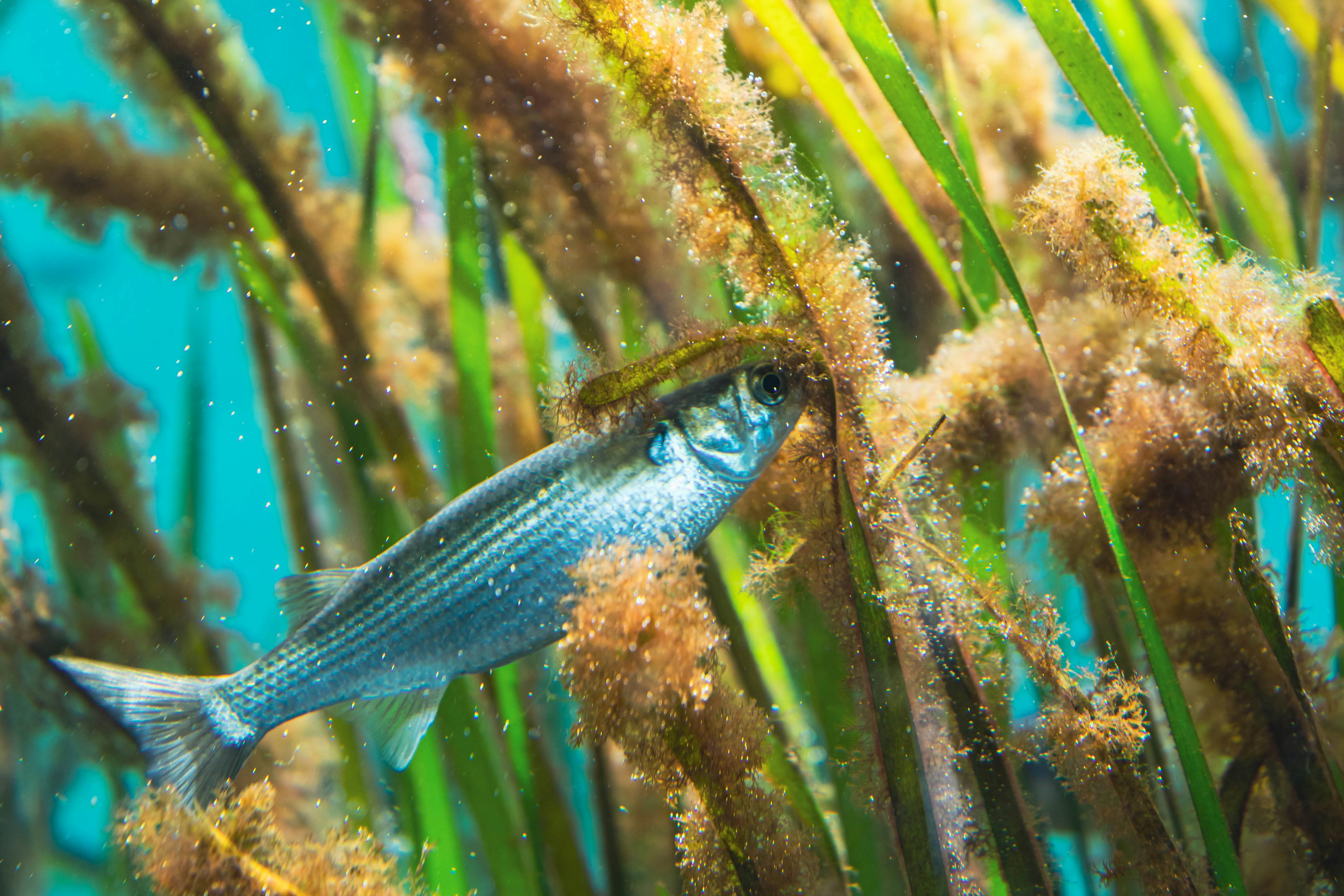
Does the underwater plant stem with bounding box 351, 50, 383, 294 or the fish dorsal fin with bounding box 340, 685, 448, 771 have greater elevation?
the underwater plant stem with bounding box 351, 50, 383, 294

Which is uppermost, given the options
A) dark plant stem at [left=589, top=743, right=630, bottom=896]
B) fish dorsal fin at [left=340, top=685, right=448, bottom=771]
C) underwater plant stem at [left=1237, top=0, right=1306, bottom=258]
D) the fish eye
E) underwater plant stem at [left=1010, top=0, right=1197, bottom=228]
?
underwater plant stem at [left=1237, top=0, right=1306, bottom=258]

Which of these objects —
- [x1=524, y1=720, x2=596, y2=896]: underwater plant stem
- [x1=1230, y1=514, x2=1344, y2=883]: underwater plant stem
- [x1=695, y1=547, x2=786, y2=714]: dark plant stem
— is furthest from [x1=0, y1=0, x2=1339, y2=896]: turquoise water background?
[x1=695, y1=547, x2=786, y2=714]: dark plant stem

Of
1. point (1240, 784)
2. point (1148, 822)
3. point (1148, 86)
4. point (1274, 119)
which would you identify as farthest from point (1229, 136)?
point (1148, 822)

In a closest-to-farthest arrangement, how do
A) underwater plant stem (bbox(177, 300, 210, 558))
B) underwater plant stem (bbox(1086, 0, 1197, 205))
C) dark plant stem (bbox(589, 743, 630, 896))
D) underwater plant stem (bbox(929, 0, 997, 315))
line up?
1. underwater plant stem (bbox(1086, 0, 1197, 205))
2. underwater plant stem (bbox(929, 0, 997, 315))
3. dark plant stem (bbox(589, 743, 630, 896))
4. underwater plant stem (bbox(177, 300, 210, 558))

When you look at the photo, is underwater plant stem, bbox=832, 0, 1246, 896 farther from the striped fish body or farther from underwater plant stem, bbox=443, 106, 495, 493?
underwater plant stem, bbox=443, 106, 495, 493

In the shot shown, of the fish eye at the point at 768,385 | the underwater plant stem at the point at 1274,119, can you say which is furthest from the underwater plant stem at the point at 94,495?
the underwater plant stem at the point at 1274,119

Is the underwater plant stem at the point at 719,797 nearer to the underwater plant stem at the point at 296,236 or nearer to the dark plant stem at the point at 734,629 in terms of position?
the dark plant stem at the point at 734,629

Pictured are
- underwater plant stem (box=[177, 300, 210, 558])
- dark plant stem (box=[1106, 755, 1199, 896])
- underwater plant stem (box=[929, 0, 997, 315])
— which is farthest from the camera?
underwater plant stem (box=[177, 300, 210, 558])
